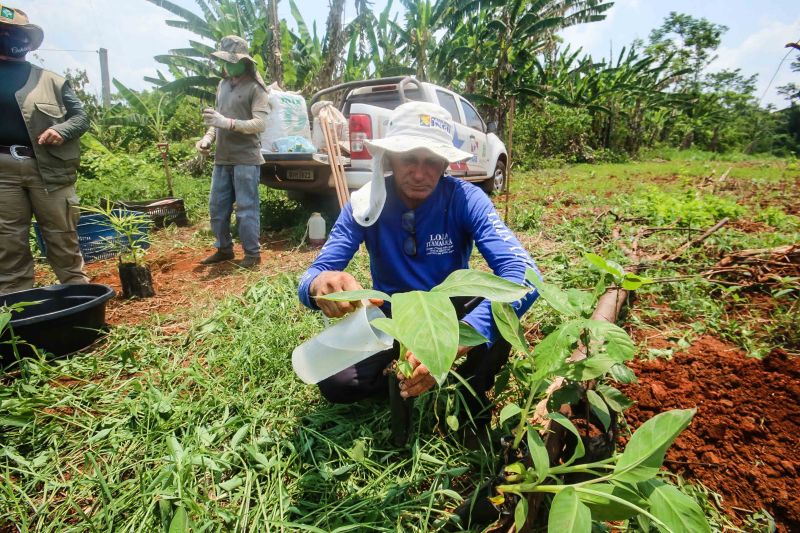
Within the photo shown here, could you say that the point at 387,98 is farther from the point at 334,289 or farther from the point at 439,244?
the point at 334,289

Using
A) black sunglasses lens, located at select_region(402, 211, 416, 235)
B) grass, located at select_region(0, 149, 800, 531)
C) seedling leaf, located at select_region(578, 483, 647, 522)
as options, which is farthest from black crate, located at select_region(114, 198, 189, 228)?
seedling leaf, located at select_region(578, 483, 647, 522)

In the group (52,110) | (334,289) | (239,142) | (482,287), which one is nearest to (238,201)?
(239,142)

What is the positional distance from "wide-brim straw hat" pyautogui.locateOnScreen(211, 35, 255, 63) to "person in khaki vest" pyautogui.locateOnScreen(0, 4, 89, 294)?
1171mm

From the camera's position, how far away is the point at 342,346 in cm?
113

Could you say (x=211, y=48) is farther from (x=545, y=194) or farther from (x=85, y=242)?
(x=545, y=194)

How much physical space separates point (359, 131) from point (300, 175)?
0.88m

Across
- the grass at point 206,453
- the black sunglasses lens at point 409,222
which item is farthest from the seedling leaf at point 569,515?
the black sunglasses lens at point 409,222

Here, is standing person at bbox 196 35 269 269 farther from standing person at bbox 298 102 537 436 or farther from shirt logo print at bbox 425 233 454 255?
shirt logo print at bbox 425 233 454 255

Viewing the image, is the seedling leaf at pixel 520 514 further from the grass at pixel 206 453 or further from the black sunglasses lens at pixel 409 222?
the black sunglasses lens at pixel 409 222

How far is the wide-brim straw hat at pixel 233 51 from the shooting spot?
3404mm

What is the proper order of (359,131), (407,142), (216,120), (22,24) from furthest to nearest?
1. (359,131)
2. (216,120)
3. (22,24)
4. (407,142)

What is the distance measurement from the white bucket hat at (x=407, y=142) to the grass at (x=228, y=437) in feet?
2.90

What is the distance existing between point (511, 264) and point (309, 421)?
1.11 meters

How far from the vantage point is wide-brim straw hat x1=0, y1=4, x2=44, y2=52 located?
251 cm
